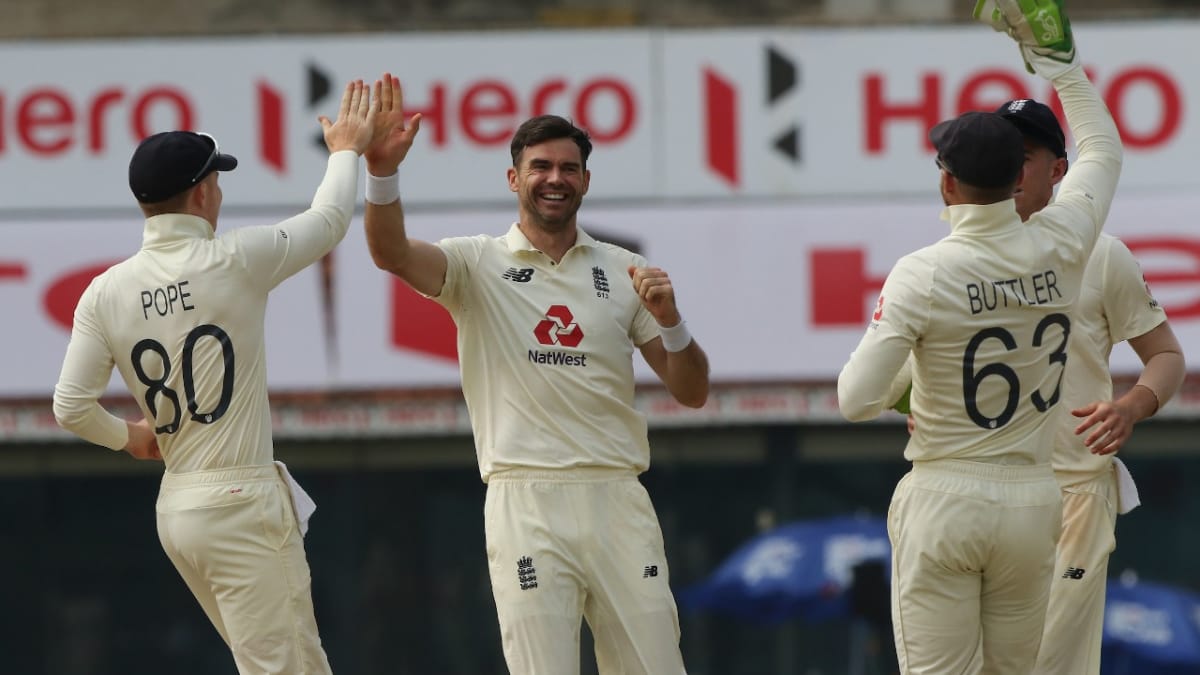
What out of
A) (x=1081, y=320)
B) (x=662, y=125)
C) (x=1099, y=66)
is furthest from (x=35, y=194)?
(x=1081, y=320)

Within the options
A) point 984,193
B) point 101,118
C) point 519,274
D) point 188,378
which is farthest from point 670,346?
point 101,118

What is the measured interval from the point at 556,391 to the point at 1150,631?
7899mm

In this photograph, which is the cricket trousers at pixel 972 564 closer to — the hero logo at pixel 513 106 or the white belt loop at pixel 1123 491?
the white belt loop at pixel 1123 491

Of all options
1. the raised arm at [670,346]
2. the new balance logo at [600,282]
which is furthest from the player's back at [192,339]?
the raised arm at [670,346]

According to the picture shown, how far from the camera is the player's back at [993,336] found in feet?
19.1

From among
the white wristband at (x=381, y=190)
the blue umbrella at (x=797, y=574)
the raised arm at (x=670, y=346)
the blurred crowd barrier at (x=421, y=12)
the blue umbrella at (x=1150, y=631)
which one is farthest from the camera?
the blurred crowd barrier at (x=421, y=12)

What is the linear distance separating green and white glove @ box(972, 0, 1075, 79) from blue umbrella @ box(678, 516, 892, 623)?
752 centimetres

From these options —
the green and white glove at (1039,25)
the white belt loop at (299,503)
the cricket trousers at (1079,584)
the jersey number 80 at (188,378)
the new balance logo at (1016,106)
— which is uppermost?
the green and white glove at (1039,25)

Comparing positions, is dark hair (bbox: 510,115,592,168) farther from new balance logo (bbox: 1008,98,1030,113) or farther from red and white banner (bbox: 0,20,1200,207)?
red and white banner (bbox: 0,20,1200,207)

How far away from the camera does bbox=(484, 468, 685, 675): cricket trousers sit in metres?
6.13

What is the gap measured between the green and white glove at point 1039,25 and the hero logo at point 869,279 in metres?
7.05

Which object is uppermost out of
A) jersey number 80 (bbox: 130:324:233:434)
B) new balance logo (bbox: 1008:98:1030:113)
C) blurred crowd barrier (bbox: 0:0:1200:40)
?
blurred crowd barrier (bbox: 0:0:1200:40)

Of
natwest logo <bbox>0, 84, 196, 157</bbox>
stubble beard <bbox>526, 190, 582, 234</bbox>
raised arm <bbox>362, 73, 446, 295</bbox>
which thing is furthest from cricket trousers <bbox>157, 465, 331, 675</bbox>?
natwest logo <bbox>0, 84, 196, 157</bbox>

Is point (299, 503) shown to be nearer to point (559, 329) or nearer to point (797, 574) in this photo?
point (559, 329)
